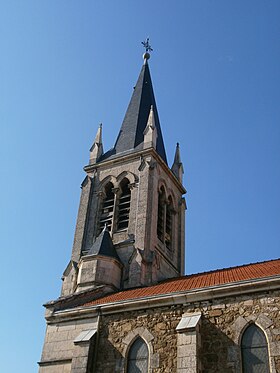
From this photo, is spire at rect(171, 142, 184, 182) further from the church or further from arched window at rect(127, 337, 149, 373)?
arched window at rect(127, 337, 149, 373)

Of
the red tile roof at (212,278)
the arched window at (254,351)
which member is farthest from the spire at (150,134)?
the arched window at (254,351)

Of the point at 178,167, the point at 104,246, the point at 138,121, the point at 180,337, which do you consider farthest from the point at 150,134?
the point at 180,337

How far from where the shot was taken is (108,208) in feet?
81.1

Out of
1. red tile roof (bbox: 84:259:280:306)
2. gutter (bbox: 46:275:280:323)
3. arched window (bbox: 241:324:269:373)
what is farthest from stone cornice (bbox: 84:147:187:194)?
arched window (bbox: 241:324:269:373)

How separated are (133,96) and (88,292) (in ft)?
48.6

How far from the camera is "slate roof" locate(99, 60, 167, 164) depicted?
26656 millimetres

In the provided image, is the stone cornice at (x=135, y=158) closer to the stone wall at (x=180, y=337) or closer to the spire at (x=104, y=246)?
the spire at (x=104, y=246)

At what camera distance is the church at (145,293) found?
43.6ft

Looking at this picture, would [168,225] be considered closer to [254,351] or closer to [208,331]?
[208,331]

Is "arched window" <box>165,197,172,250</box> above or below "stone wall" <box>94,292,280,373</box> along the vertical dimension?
above

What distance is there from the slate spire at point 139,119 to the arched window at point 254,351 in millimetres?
14014

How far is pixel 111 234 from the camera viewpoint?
23.3 metres

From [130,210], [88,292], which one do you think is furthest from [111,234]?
[88,292]

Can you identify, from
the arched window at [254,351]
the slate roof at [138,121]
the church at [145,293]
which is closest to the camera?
the arched window at [254,351]
